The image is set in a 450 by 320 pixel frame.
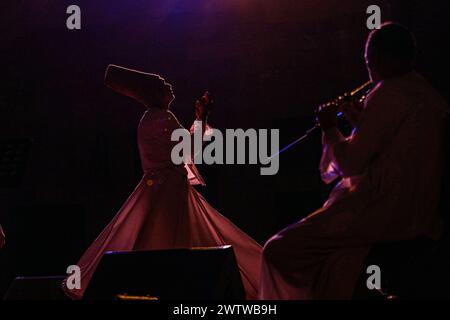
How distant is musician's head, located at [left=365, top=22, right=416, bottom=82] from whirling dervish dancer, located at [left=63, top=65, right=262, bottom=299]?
266 cm

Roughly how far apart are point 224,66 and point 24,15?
3.39 m

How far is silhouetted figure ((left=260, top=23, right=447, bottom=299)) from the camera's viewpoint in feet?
11.1

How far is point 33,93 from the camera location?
1049 centimetres

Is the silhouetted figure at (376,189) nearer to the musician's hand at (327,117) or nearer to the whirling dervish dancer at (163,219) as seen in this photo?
the musician's hand at (327,117)

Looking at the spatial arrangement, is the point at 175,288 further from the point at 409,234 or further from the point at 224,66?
the point at 224,66

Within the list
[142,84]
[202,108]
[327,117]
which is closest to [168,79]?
[202,108]

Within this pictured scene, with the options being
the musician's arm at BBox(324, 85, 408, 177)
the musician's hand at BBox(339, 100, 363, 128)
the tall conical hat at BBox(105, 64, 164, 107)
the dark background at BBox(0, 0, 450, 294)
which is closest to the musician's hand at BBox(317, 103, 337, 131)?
the musician's hand at BBox(339, 100, 363, 128)

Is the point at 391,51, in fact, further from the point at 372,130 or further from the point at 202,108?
the point at 202,108

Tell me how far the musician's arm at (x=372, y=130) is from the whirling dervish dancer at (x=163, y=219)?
250cm

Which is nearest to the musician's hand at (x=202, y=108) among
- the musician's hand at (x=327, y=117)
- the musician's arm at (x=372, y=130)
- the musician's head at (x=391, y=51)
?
the musician's hand at (x=327, y=117)

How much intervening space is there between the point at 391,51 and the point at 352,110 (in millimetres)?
375

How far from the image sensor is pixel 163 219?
5.86 m

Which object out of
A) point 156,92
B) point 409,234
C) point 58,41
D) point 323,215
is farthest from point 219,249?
point 58,41

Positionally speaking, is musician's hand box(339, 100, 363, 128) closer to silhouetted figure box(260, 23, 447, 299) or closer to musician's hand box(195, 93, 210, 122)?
silhouetted figure box(260, 23, 447, 299)
